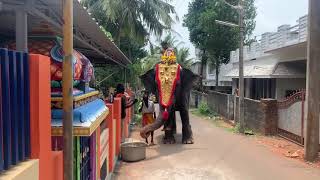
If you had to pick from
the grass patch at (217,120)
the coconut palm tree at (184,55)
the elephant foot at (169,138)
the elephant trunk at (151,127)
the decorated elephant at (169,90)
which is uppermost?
the coconut palm tree at (184,55)

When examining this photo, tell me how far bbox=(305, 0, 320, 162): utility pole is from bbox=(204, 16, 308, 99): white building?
5.42 metres

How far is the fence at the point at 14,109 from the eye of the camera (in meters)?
3.41

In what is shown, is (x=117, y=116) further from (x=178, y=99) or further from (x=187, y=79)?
(x=187, y=79)

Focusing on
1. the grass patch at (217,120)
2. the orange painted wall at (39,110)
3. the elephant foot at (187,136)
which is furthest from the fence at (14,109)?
the grass patch at (217,120)

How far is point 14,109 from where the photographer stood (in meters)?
3.59

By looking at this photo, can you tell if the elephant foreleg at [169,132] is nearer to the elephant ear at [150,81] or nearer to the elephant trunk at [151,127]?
the elephant trunk at [151,127]

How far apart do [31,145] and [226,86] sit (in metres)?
40.5

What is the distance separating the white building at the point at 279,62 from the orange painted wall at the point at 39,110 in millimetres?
14840

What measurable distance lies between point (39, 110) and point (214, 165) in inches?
330

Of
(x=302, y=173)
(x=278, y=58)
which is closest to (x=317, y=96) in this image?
(x=302, y=173)

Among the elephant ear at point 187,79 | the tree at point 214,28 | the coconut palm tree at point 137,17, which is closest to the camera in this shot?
the elephant ear at point 187,79

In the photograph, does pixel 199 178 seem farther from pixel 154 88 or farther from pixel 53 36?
pixel 154 88

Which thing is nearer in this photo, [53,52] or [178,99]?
[53,52]

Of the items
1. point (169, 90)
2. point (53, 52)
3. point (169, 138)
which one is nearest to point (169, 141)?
point (169, 138)
